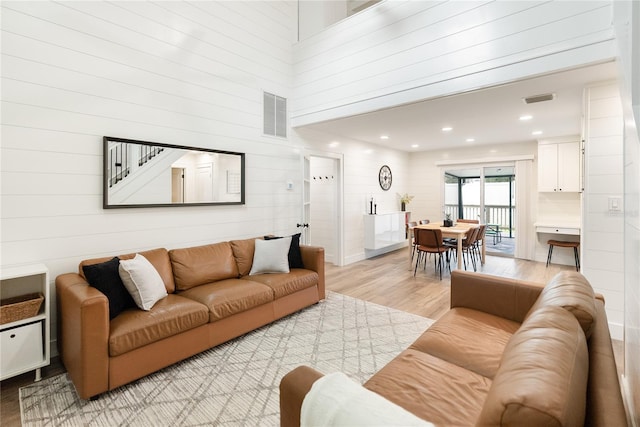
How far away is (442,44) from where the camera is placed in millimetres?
3291

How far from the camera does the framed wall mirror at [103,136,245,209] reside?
2.93 metres

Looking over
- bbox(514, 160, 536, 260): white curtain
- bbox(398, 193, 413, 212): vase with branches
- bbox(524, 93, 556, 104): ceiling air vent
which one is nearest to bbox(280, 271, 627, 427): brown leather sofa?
bbox(524, 93, 556, 104): ceiling air vent

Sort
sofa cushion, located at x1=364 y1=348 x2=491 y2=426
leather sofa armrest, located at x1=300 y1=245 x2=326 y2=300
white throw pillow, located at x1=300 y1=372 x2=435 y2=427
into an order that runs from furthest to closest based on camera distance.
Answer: leather sofa armrest, located at x1=300 y1=245 x2=326 y2=300 → sofa cushion, located at x1=364 y1=348 x2=491 y2=426 → white throw pillow, located at x1=300 y1=372 x2=435 y2=427

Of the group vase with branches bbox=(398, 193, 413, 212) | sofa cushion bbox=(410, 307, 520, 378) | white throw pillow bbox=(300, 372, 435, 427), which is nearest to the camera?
white throw pillow bbox=(300, 372, 435, 427)

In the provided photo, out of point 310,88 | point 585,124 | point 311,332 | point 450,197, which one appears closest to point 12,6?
point 310,88

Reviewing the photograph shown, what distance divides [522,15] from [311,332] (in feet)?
11.9

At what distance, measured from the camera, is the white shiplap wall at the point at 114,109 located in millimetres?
2458

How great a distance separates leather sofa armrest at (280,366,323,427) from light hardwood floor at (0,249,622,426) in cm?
191

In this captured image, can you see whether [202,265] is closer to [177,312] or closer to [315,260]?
[177,312]

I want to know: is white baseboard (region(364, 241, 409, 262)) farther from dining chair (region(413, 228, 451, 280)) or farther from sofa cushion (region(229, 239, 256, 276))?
sofa cushion (region(229, 239, 256, 276))

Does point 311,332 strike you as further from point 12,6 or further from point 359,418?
point 12,6

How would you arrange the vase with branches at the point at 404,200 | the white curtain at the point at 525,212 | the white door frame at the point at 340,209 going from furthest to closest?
1. the vase with branches at the point at 404,200
2. the white curtain at the point at 525,212
3. the white door frame at the point at 340,209

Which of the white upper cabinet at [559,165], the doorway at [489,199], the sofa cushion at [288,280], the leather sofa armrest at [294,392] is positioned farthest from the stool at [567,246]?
the leather sofa armrest at [294,392]

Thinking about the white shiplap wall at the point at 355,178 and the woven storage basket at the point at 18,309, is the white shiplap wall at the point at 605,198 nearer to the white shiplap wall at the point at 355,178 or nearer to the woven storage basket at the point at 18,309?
the white shiplap wall at the point at 355,178
